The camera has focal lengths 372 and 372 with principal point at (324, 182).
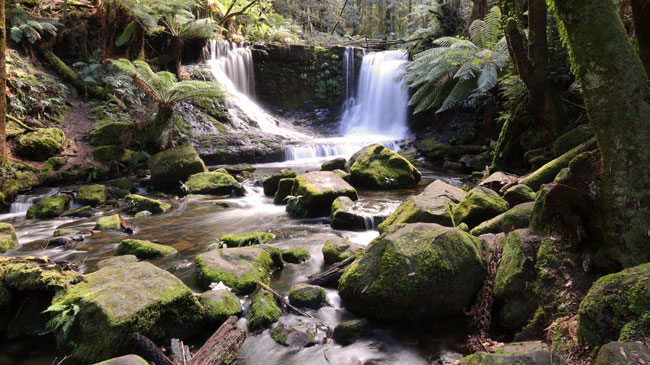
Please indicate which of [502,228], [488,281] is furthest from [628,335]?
[502,228]

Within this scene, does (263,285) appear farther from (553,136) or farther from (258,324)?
(553,136)

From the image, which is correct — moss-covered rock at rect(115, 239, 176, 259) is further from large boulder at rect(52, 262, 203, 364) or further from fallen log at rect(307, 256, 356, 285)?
fallen log at rect(307, 256, 356, 285)

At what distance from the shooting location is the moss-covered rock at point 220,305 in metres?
3.17

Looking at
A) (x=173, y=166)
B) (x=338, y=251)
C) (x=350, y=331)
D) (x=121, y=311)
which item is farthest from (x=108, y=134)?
(x=350, y=331)

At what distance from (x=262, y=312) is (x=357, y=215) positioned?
306 centimetres

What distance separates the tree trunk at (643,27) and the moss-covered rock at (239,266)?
3.73 metres

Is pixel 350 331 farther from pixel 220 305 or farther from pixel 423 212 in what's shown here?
pixel 423 212

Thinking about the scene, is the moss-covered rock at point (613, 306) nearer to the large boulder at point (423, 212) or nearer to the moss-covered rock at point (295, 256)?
the large boulder at point (423, 212)

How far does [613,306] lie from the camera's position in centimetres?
176

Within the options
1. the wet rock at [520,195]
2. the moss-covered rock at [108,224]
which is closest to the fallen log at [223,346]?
the wet rock at [520,195]

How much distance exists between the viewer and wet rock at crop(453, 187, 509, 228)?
456 centimetres

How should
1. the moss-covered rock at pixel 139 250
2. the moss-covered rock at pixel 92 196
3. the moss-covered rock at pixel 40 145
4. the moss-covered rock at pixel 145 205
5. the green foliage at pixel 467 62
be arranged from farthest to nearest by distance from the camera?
the green foliage at pixel 467 62 → the moss-covered rock at pixel 40 145 → the moss-covered rock at pixel 92 196 → the moss-covered rock at pixel 145 205 → the moss-covered rock at pixel 139 250

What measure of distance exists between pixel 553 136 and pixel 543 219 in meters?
4.05

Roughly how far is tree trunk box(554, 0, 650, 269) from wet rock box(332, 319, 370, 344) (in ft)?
5.81
